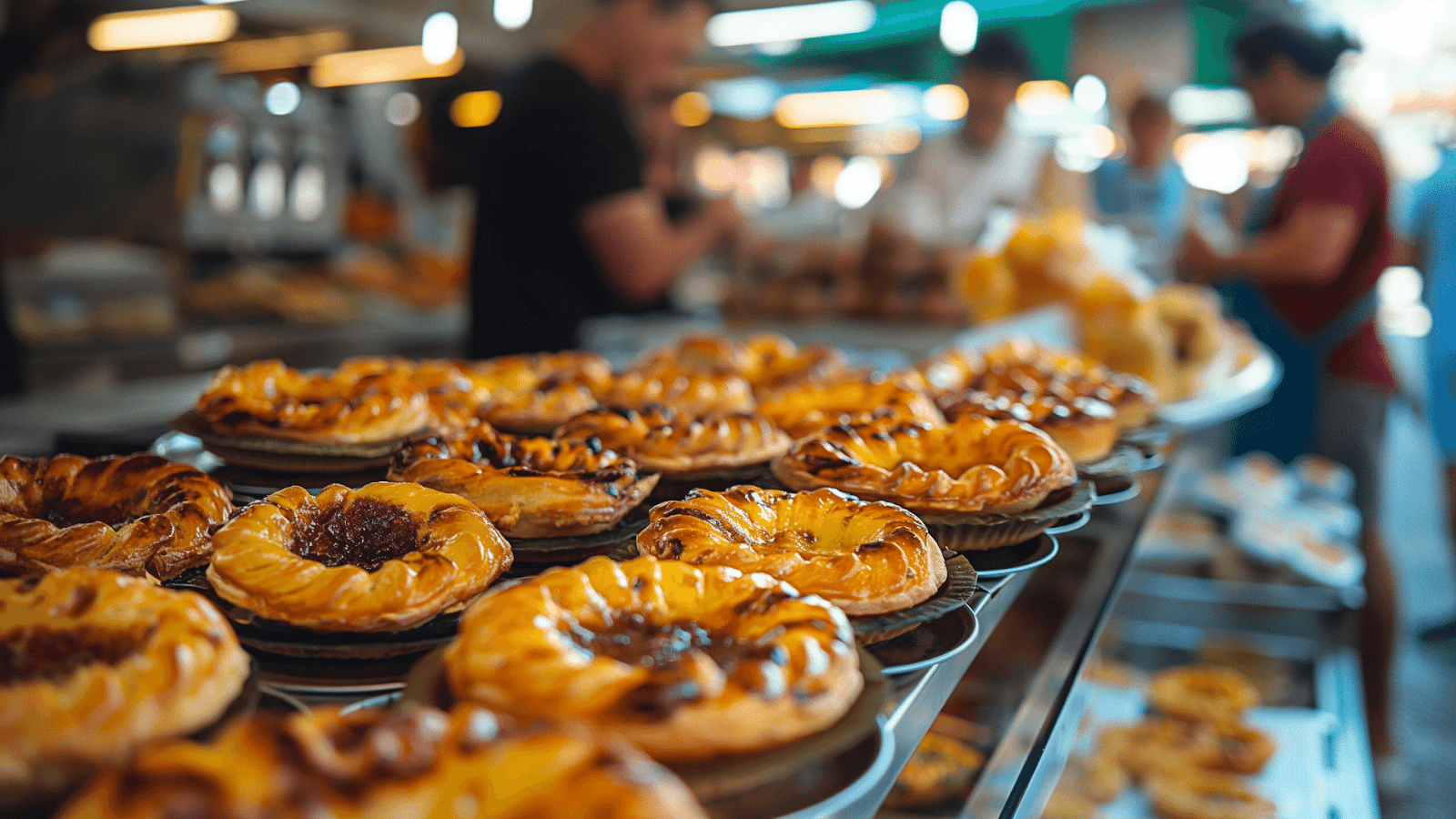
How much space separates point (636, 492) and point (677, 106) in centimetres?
933

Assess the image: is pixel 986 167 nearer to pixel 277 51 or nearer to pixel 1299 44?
pixel 1299 44

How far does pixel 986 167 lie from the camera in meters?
6.04

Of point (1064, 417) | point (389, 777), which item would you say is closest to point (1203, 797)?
point (1064, 417)

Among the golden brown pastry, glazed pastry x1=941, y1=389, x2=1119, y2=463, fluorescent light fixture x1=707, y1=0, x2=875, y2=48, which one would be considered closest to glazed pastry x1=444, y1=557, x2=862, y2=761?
glazed pastry x1=941, y1=389, x2=1119, y2=463

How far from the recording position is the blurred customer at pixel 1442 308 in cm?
567

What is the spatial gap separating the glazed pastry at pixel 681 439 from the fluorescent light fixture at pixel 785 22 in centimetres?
623

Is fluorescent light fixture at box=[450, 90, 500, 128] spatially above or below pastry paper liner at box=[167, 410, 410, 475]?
above

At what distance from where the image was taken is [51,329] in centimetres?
438

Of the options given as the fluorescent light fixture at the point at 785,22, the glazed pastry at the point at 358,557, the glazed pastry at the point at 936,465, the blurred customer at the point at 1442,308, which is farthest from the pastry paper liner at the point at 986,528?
the fluorescent light fixture at the point at 785,22

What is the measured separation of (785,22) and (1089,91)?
3433mm

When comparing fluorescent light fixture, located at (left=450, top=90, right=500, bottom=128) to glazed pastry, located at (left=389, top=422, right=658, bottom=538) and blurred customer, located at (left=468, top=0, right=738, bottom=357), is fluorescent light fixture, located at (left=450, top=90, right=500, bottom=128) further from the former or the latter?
glazed pastry, located at (left=389, top=422, right=658, bottom=538)

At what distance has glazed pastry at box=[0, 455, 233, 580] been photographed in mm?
1037

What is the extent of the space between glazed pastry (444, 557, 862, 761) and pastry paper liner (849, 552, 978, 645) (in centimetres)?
10

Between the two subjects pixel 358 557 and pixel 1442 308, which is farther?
pixel 1442 308
